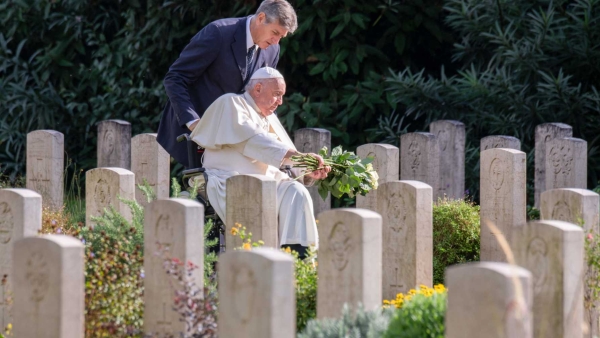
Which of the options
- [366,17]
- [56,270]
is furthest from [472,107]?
[56,270]

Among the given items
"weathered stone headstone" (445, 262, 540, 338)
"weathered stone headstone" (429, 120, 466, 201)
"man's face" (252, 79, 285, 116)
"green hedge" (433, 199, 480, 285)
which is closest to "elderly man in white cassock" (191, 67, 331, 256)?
"man's face" (252, 79, 285, 116)

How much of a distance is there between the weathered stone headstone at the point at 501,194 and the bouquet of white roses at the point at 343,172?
93 cm

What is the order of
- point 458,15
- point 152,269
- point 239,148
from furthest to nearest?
point 458,15 → point 239,148 → point 152,269

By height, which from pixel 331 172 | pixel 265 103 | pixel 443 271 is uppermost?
pixel 265 103

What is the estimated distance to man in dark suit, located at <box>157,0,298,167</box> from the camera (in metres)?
6.56

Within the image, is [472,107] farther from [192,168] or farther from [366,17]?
[192,168]

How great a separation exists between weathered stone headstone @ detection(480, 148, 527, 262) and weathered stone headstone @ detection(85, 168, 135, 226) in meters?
2.47

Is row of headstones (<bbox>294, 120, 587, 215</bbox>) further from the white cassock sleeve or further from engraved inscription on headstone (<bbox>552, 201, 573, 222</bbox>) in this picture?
engraved inscription on headstone (<bbox>552, 201, 573, 222</bbox>)

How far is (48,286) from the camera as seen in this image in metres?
3.81

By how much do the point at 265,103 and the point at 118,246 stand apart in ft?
5.81

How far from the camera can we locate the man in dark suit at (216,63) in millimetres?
6562

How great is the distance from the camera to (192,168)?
22.0 ft

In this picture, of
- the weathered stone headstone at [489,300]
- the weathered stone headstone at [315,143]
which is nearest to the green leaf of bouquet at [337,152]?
the weathered stone headstone at [315,143]

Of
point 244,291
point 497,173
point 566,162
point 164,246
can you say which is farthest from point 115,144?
point 244,291
